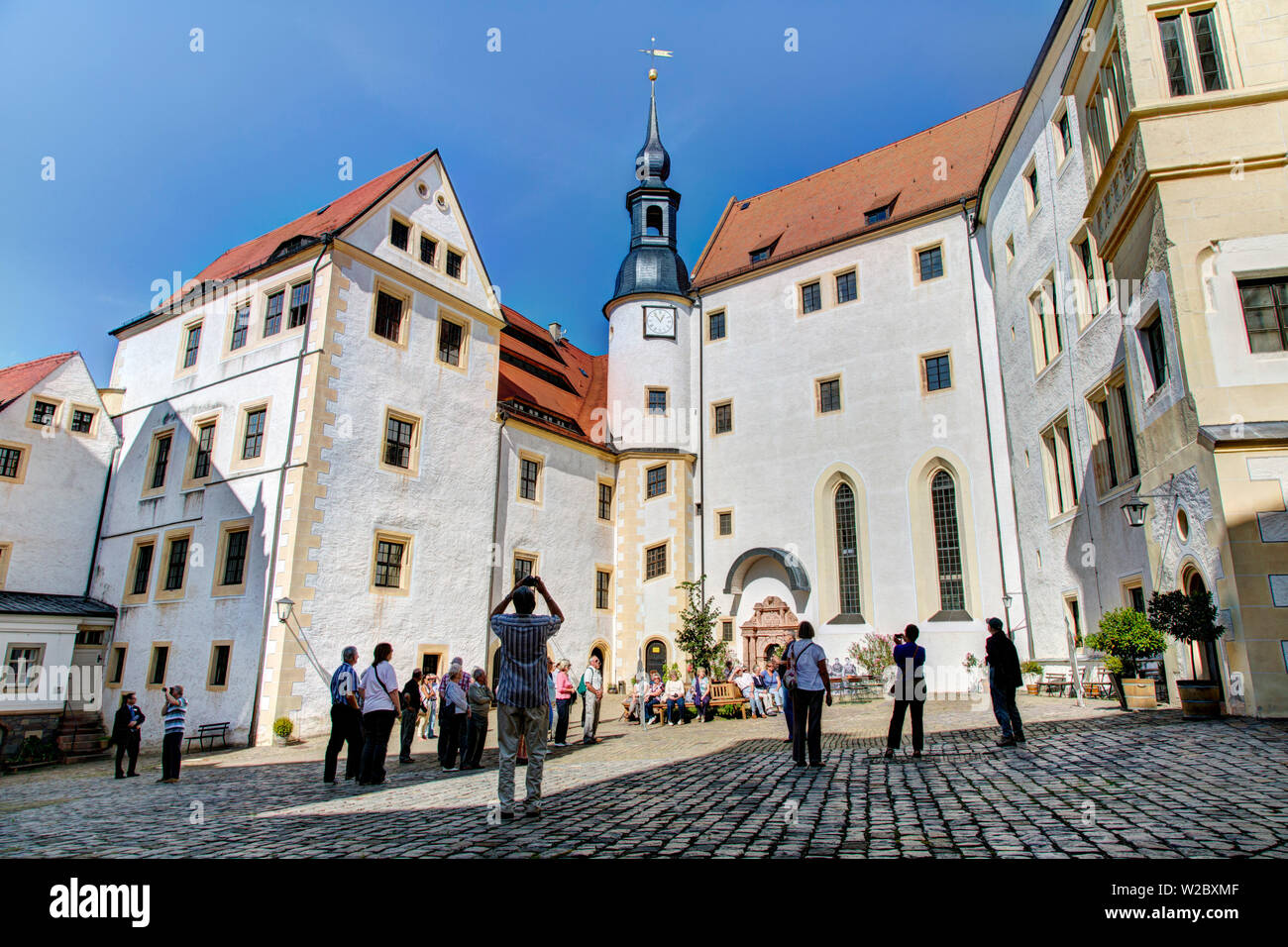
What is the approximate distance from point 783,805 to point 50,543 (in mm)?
26740

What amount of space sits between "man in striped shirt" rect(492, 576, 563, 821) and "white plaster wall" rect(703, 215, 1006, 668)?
21100 millimetres

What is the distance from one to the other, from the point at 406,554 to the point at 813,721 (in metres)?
16.0

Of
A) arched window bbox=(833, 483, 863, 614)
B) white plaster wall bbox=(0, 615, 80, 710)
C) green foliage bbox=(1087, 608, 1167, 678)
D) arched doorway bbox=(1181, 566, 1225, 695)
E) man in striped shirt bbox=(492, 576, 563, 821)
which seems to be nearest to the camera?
man in striped shirt bbox=(492, 576, 563, 821)

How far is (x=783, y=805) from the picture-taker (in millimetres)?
6688

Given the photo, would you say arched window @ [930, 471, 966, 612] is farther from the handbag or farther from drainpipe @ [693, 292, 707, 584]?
the handbag

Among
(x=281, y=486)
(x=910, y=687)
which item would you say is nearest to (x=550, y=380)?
(x=281, y=486)

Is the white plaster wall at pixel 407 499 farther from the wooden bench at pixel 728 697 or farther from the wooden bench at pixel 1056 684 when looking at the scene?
the wooden bench at pixel 1056 684

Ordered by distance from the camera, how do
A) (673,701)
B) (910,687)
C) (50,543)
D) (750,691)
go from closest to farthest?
(910,687) → (673,701) → (750,691) → (50,543)

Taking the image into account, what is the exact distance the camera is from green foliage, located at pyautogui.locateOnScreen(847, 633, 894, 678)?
985 inches

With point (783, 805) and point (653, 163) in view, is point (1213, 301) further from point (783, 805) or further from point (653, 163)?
point (653, 163)

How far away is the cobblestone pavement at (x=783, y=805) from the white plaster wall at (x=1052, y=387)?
5482mm

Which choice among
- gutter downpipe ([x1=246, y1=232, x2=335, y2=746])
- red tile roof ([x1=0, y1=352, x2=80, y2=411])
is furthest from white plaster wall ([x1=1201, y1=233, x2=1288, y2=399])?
red tile roof ([x1=0, y1=352, x2=80, y2=411])
